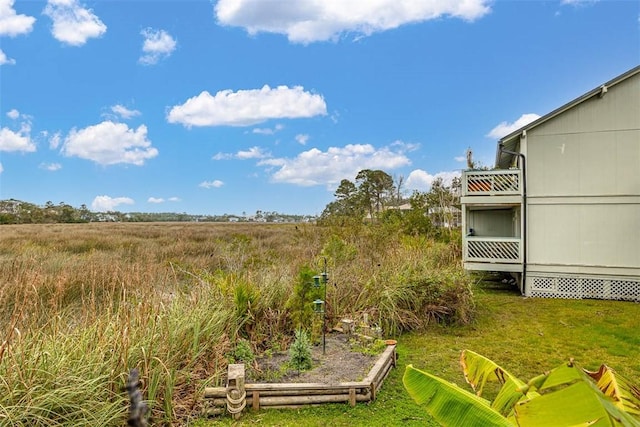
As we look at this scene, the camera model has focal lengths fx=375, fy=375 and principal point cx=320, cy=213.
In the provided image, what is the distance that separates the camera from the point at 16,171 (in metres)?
20.2

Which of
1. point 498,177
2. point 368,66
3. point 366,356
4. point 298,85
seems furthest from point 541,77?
point 366,356

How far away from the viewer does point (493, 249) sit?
11828 mm

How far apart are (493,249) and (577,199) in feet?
8.95

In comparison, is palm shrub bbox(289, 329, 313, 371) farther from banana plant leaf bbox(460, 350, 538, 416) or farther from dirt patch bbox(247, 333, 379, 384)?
banana plant leaf bbox(460, 350, 538, 416)

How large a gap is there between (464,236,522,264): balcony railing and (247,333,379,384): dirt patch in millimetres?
7284

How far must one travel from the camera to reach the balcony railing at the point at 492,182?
1159cm

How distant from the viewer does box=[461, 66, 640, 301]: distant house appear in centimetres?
1061

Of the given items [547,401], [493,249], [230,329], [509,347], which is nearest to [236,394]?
[230,329]

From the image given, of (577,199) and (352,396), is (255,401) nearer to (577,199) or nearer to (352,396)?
(352,396)

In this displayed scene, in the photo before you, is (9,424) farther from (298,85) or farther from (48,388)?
(298,85)

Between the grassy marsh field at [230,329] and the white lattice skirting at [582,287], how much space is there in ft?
1.56

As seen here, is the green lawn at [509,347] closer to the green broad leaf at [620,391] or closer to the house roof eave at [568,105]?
the green broad leaf at [620,391]

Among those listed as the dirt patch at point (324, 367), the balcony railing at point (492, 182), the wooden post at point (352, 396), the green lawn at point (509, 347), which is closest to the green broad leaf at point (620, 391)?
the green lawn at point (509, 347)

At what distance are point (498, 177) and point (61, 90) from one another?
19.1 metres
